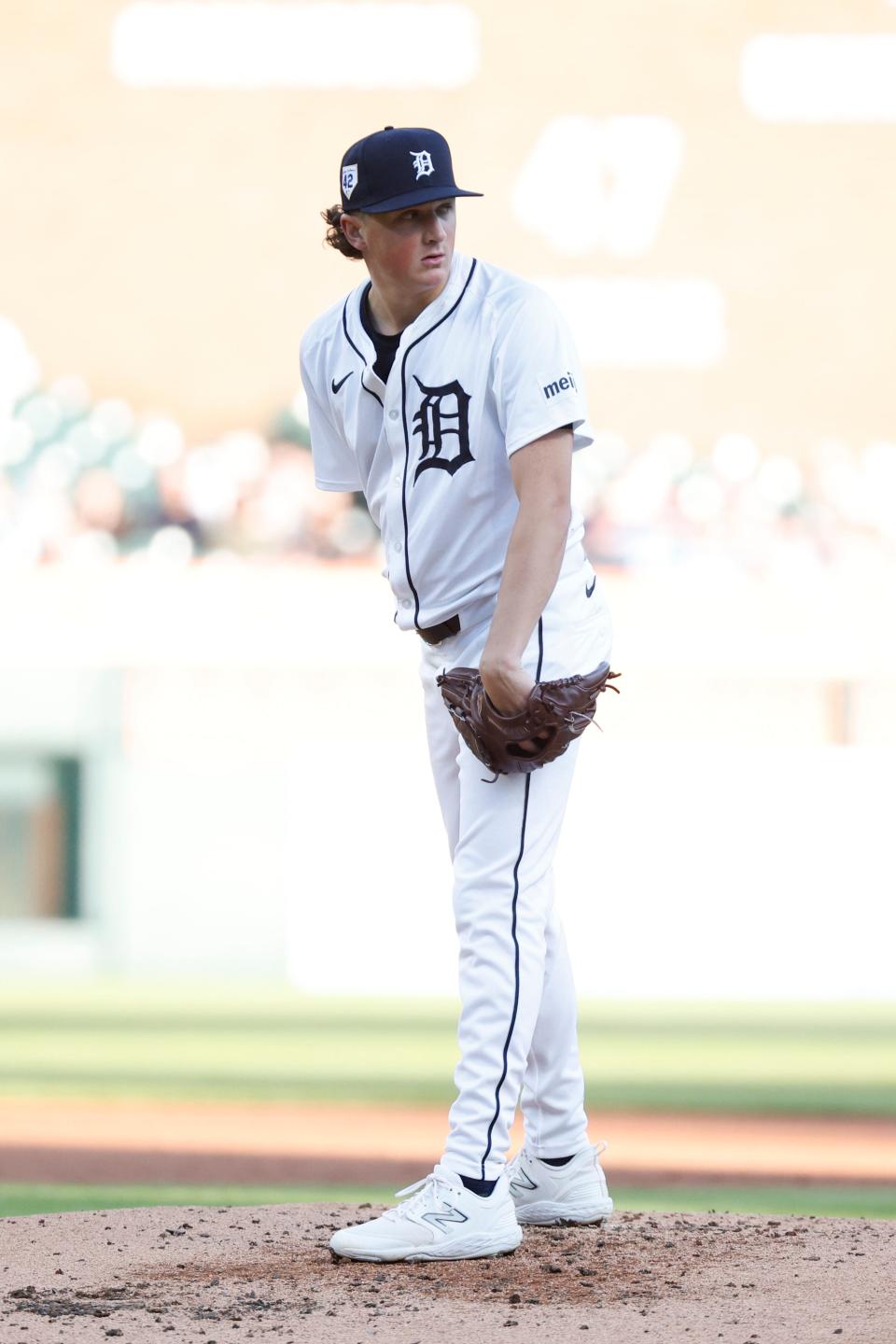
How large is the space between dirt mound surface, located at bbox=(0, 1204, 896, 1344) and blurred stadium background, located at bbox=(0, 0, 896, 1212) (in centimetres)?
678

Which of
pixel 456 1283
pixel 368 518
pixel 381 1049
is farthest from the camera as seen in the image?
pixel 368 518

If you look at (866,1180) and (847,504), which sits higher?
(847,504)

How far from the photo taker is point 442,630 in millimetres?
3156

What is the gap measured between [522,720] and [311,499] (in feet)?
34.7

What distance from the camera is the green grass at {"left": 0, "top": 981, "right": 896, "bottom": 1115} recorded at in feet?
23.4

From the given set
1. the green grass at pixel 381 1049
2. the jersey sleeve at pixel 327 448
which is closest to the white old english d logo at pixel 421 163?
the jersey sleeve at pixel 327 448

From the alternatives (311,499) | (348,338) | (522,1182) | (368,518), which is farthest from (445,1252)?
(311,499)

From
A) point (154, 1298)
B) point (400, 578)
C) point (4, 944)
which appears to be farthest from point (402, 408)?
point (4, 944)

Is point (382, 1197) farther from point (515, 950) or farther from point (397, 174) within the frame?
point (397, 174)

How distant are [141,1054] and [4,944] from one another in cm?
449

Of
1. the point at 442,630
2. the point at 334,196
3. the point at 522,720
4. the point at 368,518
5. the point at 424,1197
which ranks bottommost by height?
the point at 424,1197

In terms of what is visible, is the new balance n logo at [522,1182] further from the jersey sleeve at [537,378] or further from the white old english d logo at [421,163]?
the white old english d logo at [421,163]

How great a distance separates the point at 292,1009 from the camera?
32.4ft

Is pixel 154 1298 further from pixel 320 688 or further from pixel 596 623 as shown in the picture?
pixel 320 688
